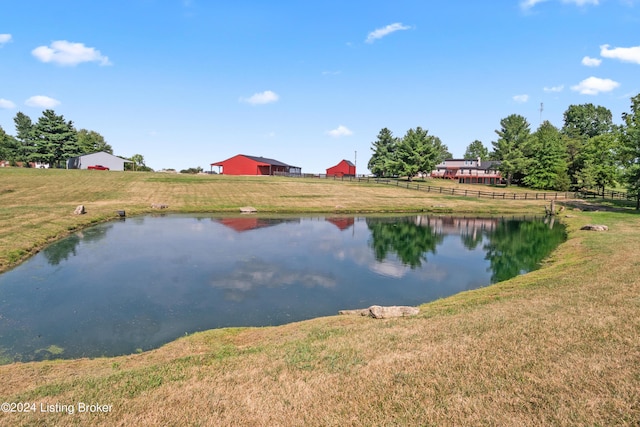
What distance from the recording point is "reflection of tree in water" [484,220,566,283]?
2697 centimetres

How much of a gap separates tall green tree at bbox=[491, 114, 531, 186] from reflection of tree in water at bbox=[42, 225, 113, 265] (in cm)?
9769

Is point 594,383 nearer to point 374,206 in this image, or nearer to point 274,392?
point 274,392

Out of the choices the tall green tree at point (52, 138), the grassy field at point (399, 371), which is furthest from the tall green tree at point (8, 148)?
the grassy field at point (399, 371)

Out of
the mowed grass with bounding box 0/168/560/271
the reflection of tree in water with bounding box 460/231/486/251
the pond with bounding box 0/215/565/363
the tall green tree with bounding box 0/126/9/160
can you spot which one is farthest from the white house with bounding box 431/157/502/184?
the tall green tree with bounding box 0/126/9/160

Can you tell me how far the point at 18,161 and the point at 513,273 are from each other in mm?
163996

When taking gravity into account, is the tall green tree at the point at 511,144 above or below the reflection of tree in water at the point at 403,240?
above

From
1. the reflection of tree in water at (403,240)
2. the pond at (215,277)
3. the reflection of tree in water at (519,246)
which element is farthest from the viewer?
the reflection of tree in water at (403,240)

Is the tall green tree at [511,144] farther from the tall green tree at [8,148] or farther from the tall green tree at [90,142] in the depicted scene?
the tall green tree at [8,148]

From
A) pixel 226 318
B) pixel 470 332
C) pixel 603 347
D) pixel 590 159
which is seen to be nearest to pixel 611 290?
pixel 603 347

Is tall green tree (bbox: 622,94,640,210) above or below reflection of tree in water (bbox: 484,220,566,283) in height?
above

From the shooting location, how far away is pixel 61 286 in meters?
20.9

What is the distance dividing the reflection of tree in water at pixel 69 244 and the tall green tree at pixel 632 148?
2554 inches

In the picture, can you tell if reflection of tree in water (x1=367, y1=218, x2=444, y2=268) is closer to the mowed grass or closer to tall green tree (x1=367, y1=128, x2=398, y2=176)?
the mowed grass

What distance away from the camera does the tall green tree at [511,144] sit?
99312 millimetres
